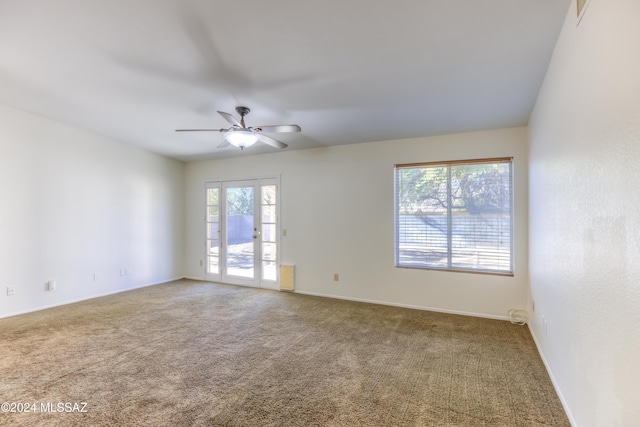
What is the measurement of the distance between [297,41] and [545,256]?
2891mm

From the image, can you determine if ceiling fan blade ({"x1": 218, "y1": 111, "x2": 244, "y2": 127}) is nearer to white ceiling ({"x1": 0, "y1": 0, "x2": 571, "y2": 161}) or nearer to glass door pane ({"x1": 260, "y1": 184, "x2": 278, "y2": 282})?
white ceiling ({"x1": 0, "y1": 0, "x2": 571, "y2": 161})

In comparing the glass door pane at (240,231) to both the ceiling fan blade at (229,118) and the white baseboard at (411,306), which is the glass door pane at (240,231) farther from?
the ceiling fan blade at (229,118)

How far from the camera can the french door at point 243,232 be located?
569 cm

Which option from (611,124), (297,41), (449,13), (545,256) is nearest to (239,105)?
(297,41)

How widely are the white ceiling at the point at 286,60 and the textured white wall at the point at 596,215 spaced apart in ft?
1.88

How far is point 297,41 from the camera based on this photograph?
7.66ft

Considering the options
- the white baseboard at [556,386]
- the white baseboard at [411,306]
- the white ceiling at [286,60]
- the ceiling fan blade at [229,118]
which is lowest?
the white baseboard at [411,306]

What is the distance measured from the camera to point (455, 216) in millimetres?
4277

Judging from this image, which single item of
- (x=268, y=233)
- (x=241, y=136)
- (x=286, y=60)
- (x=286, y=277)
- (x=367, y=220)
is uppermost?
(x=286, y=60)

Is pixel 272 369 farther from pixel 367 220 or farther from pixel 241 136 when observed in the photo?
pixel 367 220

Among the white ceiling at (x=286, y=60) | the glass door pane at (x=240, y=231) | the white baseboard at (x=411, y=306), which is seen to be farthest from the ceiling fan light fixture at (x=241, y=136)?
the white baseboard at (x=411, y=306)

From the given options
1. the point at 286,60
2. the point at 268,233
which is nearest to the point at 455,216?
the point at 286,60

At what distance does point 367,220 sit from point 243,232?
104 inches

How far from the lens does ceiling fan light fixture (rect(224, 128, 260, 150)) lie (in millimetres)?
3133
